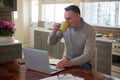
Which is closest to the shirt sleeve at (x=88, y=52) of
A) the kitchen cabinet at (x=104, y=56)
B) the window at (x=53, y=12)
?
the kitchen cabinet at (x=104, y=56)

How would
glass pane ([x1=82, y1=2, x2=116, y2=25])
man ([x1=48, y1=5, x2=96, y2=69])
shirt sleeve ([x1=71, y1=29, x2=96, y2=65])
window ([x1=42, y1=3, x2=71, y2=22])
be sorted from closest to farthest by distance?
Result: shirt sleeve ([x1=71, y1=29, x2=96, y2=65]), man ([x1=48, y1=5, x2=96, y2=69]), glass pane ([x1=82, y1=2, x2=116, y2=25]), window ([x1=42, y1=3, x2=71, y2=22])

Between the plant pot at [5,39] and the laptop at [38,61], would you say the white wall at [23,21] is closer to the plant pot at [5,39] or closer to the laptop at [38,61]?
the plant pot at [5,39]

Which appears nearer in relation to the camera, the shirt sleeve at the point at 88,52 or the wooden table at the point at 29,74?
the wooden table at the point at 29,74

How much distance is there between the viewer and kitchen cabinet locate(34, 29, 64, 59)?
227 inches

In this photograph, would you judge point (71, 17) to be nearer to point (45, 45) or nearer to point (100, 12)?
point (100, 12)

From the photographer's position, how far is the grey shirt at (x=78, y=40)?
2264mm

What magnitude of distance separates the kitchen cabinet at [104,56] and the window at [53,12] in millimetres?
2629

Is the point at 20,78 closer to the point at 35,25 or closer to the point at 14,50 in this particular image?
the point at 14,50

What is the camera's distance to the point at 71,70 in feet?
6.33

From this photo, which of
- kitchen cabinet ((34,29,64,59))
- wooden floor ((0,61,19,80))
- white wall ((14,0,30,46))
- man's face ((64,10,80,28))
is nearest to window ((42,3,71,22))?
kitchen cabinet ((34,29,64,59))

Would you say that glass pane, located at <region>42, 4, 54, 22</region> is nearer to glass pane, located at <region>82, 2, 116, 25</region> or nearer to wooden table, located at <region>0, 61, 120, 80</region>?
glass pane, located at <region>82, 2, 116, 25</region>

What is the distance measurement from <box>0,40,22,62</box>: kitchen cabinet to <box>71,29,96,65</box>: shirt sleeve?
182 centimetres

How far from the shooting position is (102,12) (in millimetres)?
5324

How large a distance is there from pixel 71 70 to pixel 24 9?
21.2 ft
